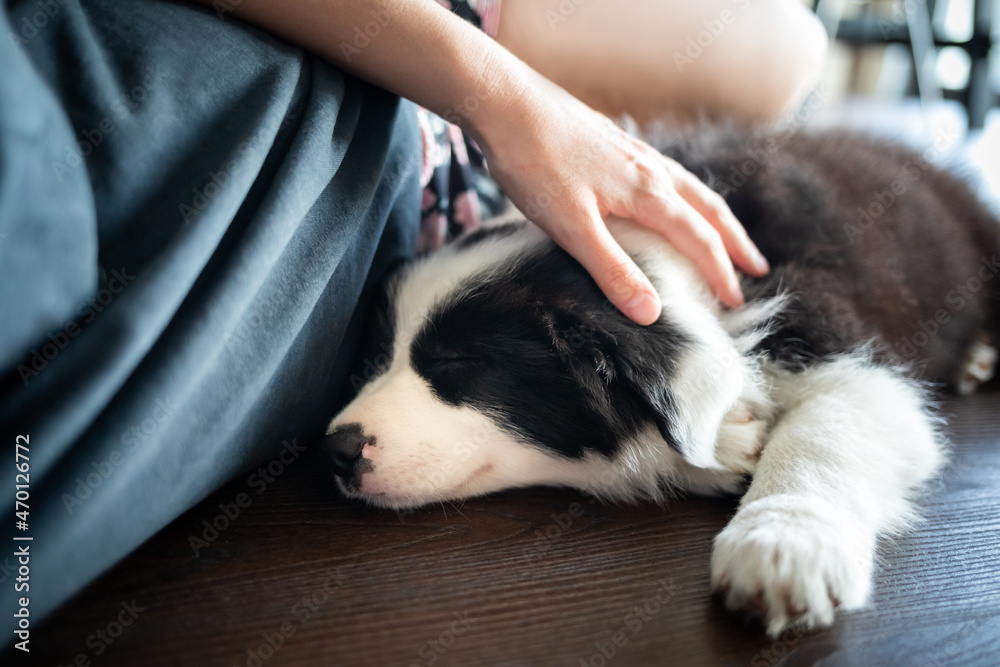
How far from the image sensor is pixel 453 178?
1.53 m

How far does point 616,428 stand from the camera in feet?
3.49

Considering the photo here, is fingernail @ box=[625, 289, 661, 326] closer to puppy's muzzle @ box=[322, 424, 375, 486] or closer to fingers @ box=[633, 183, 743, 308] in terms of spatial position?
fingers @ box=[633, 183, 743, 308]

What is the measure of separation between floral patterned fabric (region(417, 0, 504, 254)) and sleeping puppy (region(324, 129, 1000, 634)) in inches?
6.1

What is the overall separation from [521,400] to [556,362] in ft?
0.27

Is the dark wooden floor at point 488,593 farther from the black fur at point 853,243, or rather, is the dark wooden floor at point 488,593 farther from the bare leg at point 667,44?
the bare leg at point 667,44

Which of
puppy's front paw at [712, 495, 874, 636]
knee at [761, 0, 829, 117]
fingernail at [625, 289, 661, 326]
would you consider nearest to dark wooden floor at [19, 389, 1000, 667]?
puppy's front paw at [712, 495, 874, 636]

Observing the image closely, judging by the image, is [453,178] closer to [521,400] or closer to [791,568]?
[521,400]

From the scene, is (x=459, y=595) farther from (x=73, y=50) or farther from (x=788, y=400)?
(x=73, y=50)

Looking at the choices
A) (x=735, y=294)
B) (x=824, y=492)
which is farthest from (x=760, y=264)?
(x=824, y=492)

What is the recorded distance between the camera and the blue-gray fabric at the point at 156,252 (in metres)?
0.66

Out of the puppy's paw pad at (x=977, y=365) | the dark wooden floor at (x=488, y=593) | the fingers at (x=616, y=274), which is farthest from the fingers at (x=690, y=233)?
the puppy's paw pad at (x=977, y=365)

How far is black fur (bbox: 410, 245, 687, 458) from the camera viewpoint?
1.03 m

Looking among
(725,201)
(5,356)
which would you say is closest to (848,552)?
(725,201)

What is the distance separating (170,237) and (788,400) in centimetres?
101
